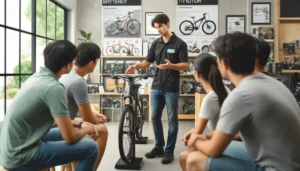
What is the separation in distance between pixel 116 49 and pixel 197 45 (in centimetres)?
180

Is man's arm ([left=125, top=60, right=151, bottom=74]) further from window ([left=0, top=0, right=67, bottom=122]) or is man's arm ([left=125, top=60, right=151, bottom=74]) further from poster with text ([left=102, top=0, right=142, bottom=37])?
poster with text ([left=102, top=0, right=142, bottom=37])

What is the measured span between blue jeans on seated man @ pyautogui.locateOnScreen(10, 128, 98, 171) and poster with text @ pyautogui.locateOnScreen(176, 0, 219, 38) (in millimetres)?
5024

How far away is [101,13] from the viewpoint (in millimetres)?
6387

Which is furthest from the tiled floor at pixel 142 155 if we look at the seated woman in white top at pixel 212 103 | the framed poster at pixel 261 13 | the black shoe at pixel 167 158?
the framed poster at pixel 261 13

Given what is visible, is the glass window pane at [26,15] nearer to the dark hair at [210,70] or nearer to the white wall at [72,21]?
the white wall at [72,21]

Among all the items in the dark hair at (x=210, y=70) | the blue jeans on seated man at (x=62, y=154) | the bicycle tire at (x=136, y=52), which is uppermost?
the bicycle tire at (x=136, y=52)

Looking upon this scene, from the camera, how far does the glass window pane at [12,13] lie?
374cm

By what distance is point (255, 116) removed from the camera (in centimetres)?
119

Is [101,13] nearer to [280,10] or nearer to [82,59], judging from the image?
[280,10]

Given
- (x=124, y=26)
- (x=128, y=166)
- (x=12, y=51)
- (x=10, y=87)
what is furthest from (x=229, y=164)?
(x=124, y=26)

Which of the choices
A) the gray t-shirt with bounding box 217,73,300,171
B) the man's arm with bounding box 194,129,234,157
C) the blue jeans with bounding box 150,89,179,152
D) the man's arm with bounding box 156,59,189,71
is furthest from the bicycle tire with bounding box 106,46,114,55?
the gray t-shirt with bounding box 217,73,300,171

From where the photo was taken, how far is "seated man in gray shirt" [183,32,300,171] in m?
1.19

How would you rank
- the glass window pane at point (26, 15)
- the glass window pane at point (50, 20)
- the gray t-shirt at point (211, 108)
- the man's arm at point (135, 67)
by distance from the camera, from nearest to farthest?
the gray t-shirt at point (211, 108), the man's arm at point (135, 67), the glass window pane at point (26, 15), the glass window pane at point (50, 20)

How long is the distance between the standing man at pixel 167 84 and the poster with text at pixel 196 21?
3.16m
